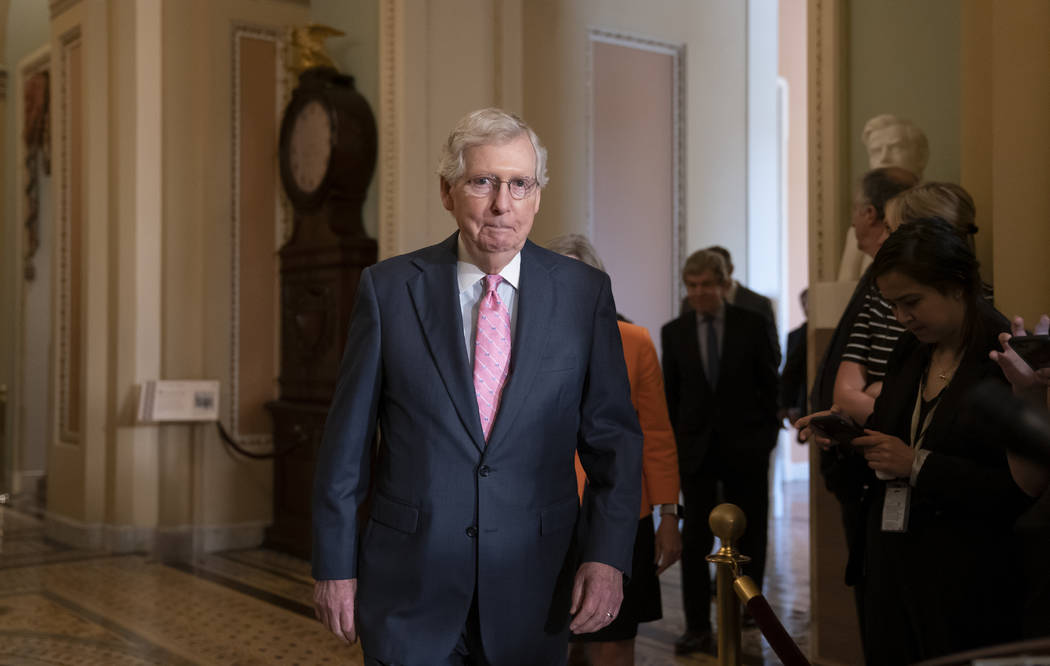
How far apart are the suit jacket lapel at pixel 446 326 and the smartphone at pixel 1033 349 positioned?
3.67 feet

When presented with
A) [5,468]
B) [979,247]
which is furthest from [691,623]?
[5,468]

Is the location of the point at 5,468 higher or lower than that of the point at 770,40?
lower

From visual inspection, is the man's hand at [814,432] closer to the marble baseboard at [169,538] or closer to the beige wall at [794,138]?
the marble baseboard at [169,538]

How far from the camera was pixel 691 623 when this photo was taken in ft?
16.5

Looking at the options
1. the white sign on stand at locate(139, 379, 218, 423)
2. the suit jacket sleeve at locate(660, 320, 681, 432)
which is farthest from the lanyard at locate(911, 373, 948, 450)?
the white sign on stand at locate(139, 379, 218, 423)

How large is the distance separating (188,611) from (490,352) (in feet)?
14.3

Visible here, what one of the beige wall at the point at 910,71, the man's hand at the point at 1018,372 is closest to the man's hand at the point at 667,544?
the man's hand at the point at 1018,372

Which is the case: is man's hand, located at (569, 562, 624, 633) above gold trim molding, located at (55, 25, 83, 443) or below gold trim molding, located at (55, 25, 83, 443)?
below

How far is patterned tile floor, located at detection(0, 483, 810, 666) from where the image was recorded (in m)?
5.04

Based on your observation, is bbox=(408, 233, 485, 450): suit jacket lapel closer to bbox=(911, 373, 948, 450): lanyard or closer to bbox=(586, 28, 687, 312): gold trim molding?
bbox=(911, 373, 948, 450): lanyard

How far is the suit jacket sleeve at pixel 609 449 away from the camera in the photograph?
2.21 m

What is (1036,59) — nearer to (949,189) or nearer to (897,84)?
(949,189)

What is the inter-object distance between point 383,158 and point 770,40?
3255mm

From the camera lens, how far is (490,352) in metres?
2.21
